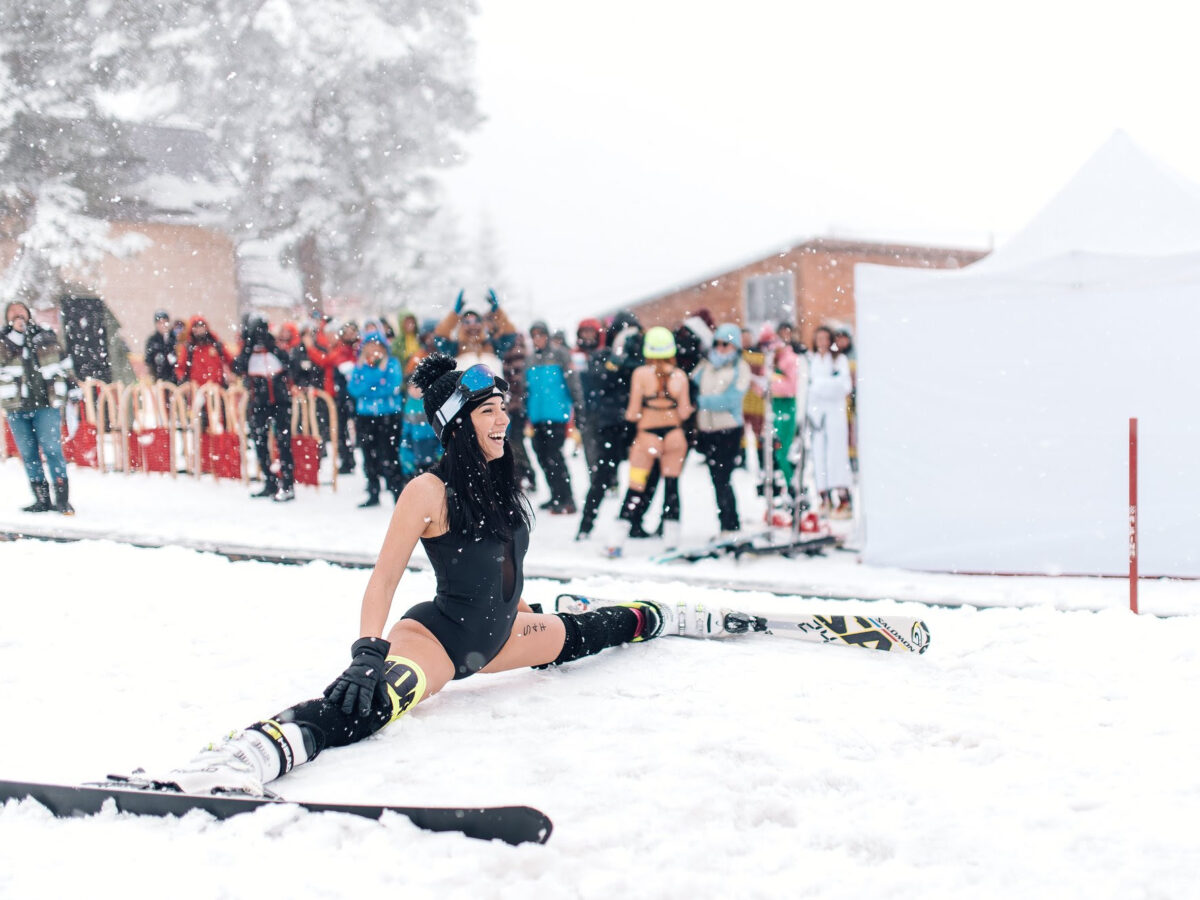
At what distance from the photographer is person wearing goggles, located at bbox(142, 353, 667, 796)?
3.38 meters

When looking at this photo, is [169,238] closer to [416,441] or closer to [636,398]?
[416,441]

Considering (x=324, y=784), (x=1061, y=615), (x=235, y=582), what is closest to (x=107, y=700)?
(x=324, y=784)

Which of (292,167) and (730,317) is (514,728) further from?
(730,317)

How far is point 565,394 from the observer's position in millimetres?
10180

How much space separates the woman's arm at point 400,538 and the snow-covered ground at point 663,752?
455mm

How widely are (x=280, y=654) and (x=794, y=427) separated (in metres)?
7.01

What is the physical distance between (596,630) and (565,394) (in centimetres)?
590

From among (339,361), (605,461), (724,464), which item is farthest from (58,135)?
(724,464)

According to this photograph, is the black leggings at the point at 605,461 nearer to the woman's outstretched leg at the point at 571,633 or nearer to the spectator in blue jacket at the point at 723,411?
the spectator in blue jacket at the point at 723,411

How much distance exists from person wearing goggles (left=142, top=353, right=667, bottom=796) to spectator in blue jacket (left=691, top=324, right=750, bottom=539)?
13.7 ft

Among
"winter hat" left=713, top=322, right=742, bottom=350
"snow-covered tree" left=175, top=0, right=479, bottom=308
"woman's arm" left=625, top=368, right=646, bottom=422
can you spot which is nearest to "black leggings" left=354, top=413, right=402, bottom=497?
"woman's arm" left=625, top=368, right=646, bottom=422

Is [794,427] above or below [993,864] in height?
above

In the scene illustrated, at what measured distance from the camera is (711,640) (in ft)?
16.2

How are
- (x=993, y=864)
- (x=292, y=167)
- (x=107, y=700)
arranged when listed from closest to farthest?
(x=993, y=864) → (x=107, y=700) → (x=292, y=167)
